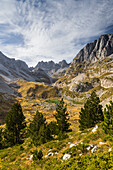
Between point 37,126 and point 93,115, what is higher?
point 93,115

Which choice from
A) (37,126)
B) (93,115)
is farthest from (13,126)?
(93,115)

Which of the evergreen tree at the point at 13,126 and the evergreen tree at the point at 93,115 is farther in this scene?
the evergreen tree at the point at 93,115

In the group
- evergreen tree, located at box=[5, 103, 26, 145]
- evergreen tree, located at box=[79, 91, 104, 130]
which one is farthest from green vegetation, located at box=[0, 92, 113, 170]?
evergreen tree, located at box=[5, 103, 26, 145]

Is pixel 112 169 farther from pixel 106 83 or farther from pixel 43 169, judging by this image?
pixel 106 83

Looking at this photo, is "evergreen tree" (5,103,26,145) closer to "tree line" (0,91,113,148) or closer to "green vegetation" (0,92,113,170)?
"tree line" (0,91,113,148)

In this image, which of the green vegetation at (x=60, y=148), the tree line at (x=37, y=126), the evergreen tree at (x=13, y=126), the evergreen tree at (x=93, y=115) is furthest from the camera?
the evergreen tree at (x=93, y=115)

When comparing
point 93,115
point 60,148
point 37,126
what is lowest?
point 60,148

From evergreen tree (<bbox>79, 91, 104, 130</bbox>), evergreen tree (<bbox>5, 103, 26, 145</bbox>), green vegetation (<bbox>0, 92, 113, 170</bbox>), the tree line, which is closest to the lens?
green vegetation (<bbox>0, 92, 113, 170</bbox>)

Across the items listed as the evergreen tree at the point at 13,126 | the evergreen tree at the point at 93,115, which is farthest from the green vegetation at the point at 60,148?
the evergreen tree at the point at 13,126

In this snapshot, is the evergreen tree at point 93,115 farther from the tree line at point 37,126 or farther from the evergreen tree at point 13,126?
the evergreen tree at point 13,126

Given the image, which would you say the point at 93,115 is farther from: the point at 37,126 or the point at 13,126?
the point at 13,126

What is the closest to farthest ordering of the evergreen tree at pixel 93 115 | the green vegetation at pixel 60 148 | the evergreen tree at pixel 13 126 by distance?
the green vegetation at pixel 60 148 → the evergreen tree at pixel 13 126 → the evergreen tree at pixel 93 115

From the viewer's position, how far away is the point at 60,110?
1131 inches

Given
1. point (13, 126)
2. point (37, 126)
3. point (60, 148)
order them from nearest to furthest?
point (60, 148), point (37, 126), point (13, 126)
